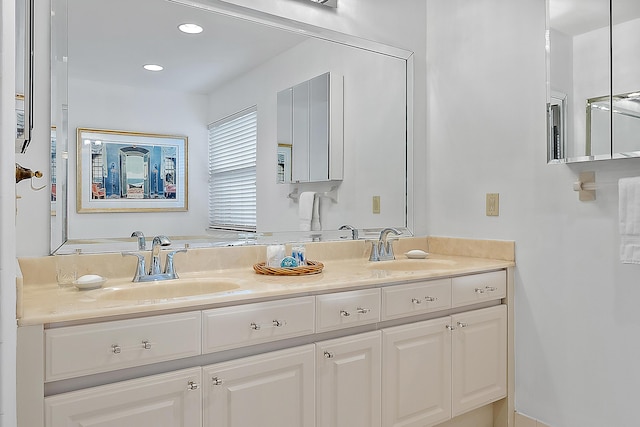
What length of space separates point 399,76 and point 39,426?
222cm

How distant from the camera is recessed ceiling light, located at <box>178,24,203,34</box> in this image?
1.89 meters

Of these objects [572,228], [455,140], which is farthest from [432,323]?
[455,140]

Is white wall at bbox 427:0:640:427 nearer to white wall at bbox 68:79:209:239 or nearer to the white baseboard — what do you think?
the white baseboard

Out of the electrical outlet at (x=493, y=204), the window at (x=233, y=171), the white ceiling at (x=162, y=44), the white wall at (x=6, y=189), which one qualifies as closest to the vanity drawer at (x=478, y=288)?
the electrical outlet at (x=493, y=204)

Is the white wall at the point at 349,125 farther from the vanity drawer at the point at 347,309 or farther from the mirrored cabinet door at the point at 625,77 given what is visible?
the mirrored cabinet door at the point at 625,77

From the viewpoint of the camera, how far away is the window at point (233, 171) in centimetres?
199

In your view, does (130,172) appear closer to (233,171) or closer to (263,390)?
(233,171)

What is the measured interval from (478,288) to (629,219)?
64cm

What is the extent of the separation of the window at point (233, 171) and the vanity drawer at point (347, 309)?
0.61m

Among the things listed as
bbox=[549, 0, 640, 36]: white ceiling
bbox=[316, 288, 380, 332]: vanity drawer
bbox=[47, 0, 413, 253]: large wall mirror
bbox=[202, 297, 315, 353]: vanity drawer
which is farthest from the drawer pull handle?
bbox=[549, 0, 640, 36]: white ceiling

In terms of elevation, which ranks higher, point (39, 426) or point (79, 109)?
point (79, 109)

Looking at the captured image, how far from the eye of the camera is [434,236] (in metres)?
2.64

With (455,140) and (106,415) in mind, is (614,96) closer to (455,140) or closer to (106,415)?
(455,140)

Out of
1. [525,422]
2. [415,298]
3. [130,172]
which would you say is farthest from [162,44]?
[525,422]
